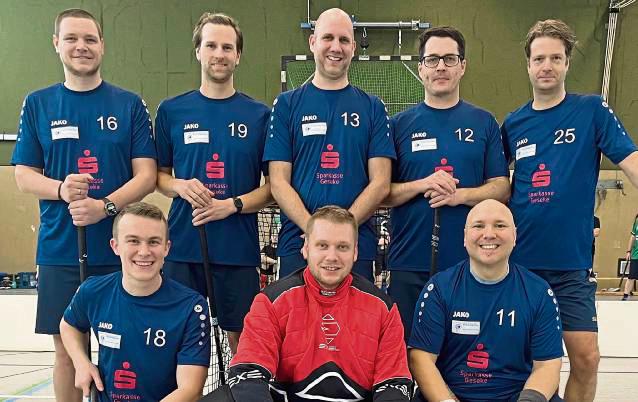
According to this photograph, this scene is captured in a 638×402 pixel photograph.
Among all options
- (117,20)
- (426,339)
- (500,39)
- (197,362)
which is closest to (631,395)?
(426,339)

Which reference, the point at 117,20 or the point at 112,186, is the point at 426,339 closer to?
the point at 112,186

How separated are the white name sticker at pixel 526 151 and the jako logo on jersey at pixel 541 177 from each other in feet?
0.24

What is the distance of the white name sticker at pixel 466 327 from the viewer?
221 centimetres

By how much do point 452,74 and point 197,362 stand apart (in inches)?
66.7

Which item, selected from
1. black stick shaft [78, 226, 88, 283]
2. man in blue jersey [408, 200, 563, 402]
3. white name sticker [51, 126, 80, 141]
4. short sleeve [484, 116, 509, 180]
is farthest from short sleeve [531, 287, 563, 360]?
white name sticker [51, 126, 80, 141]

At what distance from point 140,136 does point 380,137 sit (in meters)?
1.13

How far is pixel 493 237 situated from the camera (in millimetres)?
2162

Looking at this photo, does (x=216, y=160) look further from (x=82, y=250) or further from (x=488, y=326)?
(x=488, y=326)

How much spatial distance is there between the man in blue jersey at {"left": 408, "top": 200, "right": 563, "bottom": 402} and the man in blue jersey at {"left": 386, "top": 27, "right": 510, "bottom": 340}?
356 mm

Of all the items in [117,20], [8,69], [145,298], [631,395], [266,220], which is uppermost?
[117,20]

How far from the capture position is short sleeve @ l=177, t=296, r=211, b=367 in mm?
2162

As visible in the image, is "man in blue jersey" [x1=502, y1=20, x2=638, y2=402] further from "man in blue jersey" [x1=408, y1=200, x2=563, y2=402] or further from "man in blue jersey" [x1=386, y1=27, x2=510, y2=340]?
"man in blue jersey" [x1=408, y1=200, x2=563, y2=402]

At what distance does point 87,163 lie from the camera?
8.30 feet

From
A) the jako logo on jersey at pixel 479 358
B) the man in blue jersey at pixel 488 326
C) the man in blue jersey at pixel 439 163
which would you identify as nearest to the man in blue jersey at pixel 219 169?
the man in blue jersey at pixel 439 163
